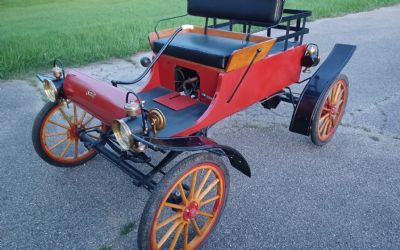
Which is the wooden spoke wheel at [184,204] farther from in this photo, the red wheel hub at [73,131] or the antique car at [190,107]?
the red wheel hub at [73,131]

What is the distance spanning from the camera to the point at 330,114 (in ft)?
10.4

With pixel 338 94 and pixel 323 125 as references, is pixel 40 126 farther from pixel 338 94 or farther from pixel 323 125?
pixel 338 94

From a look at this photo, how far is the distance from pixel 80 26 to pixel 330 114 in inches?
235

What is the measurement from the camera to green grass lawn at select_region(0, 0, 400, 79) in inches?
211

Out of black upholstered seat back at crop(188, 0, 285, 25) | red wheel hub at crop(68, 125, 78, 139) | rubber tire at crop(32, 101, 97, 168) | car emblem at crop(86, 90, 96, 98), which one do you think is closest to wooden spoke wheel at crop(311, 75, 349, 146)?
black upholstered seat back at crop(188, 0, 285, 25)

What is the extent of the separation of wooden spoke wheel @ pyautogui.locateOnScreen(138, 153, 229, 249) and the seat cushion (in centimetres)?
75

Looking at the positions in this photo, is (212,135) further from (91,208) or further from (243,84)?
(91,208)

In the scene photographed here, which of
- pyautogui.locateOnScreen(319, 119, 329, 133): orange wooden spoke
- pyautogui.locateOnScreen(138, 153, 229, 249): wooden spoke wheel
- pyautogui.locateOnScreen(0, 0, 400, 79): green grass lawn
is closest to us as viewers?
pyautogui.locateOnScreen(138, 153, 229, 249): wooden spoke wheel

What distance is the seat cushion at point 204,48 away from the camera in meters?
2.36

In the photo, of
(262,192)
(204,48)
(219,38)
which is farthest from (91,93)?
(262,192)

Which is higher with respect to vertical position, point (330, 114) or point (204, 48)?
point (204, 48)

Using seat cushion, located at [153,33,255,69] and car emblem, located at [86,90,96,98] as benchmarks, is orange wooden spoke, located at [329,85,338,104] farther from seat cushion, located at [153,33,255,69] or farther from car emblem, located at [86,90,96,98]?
car emblem, located at [86,90,96,98]

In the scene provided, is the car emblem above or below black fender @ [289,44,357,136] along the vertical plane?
above

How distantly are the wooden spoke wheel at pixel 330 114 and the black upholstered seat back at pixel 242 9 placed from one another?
2.83 feet
